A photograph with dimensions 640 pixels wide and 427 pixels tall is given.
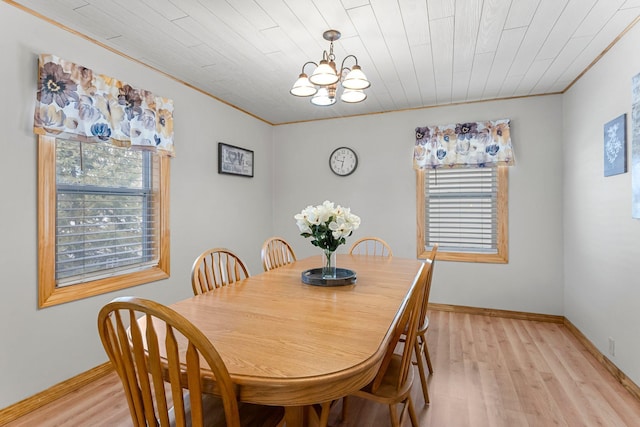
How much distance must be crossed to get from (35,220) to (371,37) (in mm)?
2400

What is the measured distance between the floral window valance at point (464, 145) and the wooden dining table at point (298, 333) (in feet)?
7.07

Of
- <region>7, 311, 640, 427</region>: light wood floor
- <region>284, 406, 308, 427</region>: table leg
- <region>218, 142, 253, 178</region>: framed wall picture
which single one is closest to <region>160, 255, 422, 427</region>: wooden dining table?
<region>284, 406, 308, 427</region>: table leg

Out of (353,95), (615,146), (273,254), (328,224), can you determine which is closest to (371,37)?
(353,95)

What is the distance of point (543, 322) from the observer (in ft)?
11.3

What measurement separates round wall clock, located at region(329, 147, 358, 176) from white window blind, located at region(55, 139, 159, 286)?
2.15 metres

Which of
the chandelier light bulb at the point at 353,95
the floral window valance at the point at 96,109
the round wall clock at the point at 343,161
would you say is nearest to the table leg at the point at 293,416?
the chandelier light bulb at the point at 353,95

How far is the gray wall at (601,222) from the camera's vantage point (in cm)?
221

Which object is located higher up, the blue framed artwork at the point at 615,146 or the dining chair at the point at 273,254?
the blue framed artwork at the point at 615,146

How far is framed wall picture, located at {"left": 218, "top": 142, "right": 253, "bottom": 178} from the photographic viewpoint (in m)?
3.57

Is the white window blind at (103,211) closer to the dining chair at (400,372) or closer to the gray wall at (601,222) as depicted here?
the dining chair at (400,372)

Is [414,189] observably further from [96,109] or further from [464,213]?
[96,109]

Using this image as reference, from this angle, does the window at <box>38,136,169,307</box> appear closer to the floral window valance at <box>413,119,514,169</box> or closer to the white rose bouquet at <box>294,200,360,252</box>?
the white rose bouquet at <box>294,200,360,252</box>

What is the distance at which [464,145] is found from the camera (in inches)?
144

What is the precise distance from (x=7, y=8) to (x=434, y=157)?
3.60 metres
